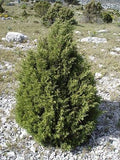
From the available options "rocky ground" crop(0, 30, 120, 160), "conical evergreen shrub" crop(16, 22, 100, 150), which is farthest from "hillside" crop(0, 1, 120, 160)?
"conical evergreen shrub" crop(16, 22, 100, 150)

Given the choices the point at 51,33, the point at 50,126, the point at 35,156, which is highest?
the point at 51,33

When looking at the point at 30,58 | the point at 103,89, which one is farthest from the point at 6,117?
the point at 103,89

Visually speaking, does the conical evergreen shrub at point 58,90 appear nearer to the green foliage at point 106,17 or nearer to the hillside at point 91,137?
the hillside at point 91,137

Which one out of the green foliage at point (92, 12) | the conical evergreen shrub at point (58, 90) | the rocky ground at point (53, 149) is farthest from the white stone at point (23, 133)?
the green foliage at point (92, 12)

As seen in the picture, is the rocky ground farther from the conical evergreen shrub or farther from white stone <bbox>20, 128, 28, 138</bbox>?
the conical evergreen shrub

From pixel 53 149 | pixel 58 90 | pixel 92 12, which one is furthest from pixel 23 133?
pixel 92 12

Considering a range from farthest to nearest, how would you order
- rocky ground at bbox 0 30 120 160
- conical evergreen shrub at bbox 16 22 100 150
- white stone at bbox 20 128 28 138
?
1. white stone at bbox 20 128 28 138
2. rocky ground at bbox 0 30 120 160
3. conical evergreen shrub at bbox 16 22 100 150

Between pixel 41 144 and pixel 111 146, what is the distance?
5.26 feet

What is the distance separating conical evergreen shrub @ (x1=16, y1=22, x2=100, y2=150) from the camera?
10.3ft

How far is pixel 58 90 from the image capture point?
10.5 ft

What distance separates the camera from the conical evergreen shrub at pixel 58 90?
3.13 metres

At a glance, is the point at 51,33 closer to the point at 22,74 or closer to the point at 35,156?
the point at 22,74

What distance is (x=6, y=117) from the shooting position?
4.38 m

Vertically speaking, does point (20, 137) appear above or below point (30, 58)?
below
